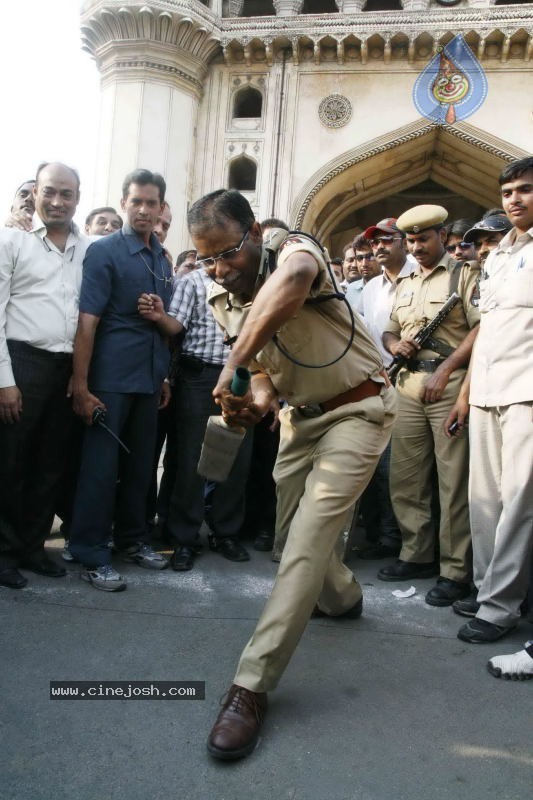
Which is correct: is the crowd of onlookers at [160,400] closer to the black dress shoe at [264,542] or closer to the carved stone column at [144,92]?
the black dress shoe at [264,542]

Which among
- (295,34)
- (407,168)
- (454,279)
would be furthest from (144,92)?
(454,279)

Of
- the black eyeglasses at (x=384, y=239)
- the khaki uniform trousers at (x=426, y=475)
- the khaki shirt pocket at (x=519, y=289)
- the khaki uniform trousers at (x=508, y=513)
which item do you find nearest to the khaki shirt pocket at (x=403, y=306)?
the khaki uniform trousers at (x=426, y=475)

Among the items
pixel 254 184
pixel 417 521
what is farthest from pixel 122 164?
pixel 417 521

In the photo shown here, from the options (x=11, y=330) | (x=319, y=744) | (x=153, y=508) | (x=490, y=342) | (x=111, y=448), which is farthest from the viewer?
(x=153, y=508)

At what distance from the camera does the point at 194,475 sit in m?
3.65

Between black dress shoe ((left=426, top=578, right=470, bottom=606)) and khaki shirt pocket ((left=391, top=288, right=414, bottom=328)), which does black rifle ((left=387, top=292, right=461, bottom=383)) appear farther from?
black dress shoe ((left=426, top=578, right=470, bottom=606))

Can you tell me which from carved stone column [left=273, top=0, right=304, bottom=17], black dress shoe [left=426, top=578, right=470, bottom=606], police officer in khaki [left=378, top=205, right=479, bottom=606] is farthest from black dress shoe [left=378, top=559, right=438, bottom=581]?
carved stone column [left=273, top=0, right=304, bottom=17]

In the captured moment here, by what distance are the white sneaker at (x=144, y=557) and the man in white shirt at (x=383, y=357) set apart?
4.10 ft

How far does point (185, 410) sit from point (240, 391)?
1.85 metres

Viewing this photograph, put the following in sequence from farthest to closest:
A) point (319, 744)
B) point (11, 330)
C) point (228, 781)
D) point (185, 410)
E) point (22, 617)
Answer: point (185, 410)
point (11, 330)
point (22, 617)
point (319, 744)
point (228, 781)

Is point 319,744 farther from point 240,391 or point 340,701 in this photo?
point 240,391

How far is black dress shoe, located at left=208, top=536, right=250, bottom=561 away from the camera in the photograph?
374 cm

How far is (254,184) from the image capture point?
15.8 m

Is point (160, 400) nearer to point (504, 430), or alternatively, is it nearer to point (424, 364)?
point (424, 364)
